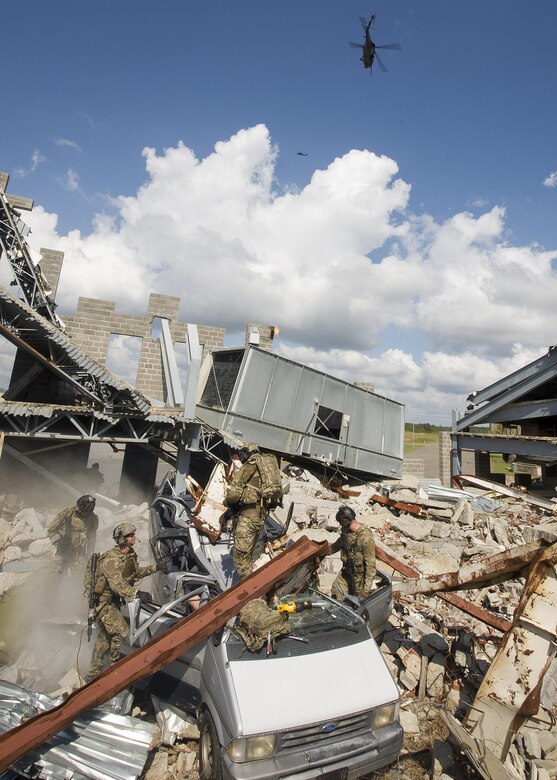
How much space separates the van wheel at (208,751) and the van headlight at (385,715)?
1190 millimetres

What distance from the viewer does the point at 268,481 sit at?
5.46 m

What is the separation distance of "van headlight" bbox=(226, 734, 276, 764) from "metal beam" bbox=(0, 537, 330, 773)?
728mm

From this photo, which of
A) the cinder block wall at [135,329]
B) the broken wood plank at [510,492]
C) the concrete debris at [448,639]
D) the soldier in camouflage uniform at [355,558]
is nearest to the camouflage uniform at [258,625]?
the concrete debris at [448,639]

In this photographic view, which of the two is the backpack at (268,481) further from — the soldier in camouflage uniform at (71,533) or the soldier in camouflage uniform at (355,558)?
the soldier in camouflage uniform at (71,533)

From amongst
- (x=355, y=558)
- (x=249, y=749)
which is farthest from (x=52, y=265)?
(x=249, y=749)

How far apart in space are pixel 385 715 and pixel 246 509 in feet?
9.02

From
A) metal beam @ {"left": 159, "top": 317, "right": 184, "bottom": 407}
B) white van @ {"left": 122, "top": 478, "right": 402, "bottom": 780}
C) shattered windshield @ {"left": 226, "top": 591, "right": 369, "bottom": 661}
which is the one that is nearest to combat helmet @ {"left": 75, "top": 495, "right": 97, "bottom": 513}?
white van @ {"left": 122, "top": 478, "right": 402, "bottom": 780}

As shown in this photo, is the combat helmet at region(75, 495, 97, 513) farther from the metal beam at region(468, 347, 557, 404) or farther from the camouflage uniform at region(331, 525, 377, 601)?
the metal beam at region(468, 347, 557, 404)

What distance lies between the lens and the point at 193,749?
3.54 metres

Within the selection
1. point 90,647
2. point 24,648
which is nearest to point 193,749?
point 90,647

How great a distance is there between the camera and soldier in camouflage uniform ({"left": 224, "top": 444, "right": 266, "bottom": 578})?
522 centimetres

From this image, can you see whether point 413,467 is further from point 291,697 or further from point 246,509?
point 291,697

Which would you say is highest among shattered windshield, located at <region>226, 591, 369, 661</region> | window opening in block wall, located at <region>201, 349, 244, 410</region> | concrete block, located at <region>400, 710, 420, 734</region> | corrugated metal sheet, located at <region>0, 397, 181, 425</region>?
window opening in block wall, located at <region>201, 349, 244, 410</region>

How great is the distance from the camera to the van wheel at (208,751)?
9.45 feet
